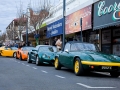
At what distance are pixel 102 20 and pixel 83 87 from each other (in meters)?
10.7

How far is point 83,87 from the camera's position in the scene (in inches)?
313

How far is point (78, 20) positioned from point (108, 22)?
19.4 ft

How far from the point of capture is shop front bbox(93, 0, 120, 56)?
16.4 m

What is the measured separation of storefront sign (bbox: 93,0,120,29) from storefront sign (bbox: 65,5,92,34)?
4.36ft

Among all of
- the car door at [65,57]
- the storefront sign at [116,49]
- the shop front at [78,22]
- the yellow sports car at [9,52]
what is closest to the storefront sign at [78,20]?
the shop front at [78,22]

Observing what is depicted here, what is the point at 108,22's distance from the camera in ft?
56.2

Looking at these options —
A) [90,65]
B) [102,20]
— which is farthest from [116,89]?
[102,20]

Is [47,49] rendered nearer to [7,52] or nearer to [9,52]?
[9,52]

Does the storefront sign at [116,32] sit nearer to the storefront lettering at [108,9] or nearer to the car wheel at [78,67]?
the storefront lettering at [108,9]

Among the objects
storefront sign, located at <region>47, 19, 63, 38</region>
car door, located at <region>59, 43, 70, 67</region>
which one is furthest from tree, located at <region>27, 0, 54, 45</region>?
car door, located at <region>59, 43, 70, 67</region>

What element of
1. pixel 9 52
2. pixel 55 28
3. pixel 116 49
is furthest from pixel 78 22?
pixel 9 52

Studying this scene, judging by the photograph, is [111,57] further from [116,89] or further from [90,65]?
A: [116,89]

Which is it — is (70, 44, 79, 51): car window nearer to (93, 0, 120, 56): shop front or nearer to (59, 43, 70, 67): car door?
(59, 43, 70, 67): car door

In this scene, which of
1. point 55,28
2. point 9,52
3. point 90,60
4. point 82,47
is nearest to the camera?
point 90,60
